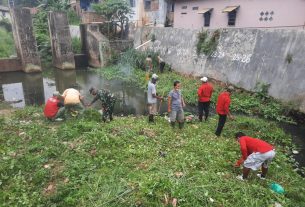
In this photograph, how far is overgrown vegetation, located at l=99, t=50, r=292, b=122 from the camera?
10.1m

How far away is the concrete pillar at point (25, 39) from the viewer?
18.3 meters

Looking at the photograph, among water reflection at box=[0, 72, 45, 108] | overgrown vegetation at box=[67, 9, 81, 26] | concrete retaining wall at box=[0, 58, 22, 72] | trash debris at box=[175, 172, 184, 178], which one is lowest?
water reflection at box=[0, 72, 45, 108]

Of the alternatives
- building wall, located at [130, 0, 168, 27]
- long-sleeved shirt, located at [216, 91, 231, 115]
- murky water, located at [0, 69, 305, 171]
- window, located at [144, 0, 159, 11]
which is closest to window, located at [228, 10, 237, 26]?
building wall, located at [130, 0, 168, 27]

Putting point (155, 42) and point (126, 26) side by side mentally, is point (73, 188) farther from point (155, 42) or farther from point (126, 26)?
point (126, 26)

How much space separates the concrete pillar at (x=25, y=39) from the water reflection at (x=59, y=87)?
792 millimetres

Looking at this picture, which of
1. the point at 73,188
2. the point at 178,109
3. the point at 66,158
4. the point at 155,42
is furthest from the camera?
the point at 155,42

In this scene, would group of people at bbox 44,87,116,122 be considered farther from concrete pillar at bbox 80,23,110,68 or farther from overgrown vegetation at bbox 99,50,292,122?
concrete pillar at bbox 80,23,110,68

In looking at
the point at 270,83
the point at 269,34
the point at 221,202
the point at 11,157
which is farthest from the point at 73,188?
the point at 269,34

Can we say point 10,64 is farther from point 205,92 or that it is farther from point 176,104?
point 205,92

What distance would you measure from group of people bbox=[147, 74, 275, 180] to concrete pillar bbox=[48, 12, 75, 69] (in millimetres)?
13680

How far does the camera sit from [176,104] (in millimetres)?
7816

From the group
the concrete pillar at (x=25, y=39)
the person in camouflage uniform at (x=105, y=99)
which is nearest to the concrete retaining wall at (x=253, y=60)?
the person in camouflage uniform at (x=105, y=99)

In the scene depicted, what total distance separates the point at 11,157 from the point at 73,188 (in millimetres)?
2153

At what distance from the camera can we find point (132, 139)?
23.5ft
